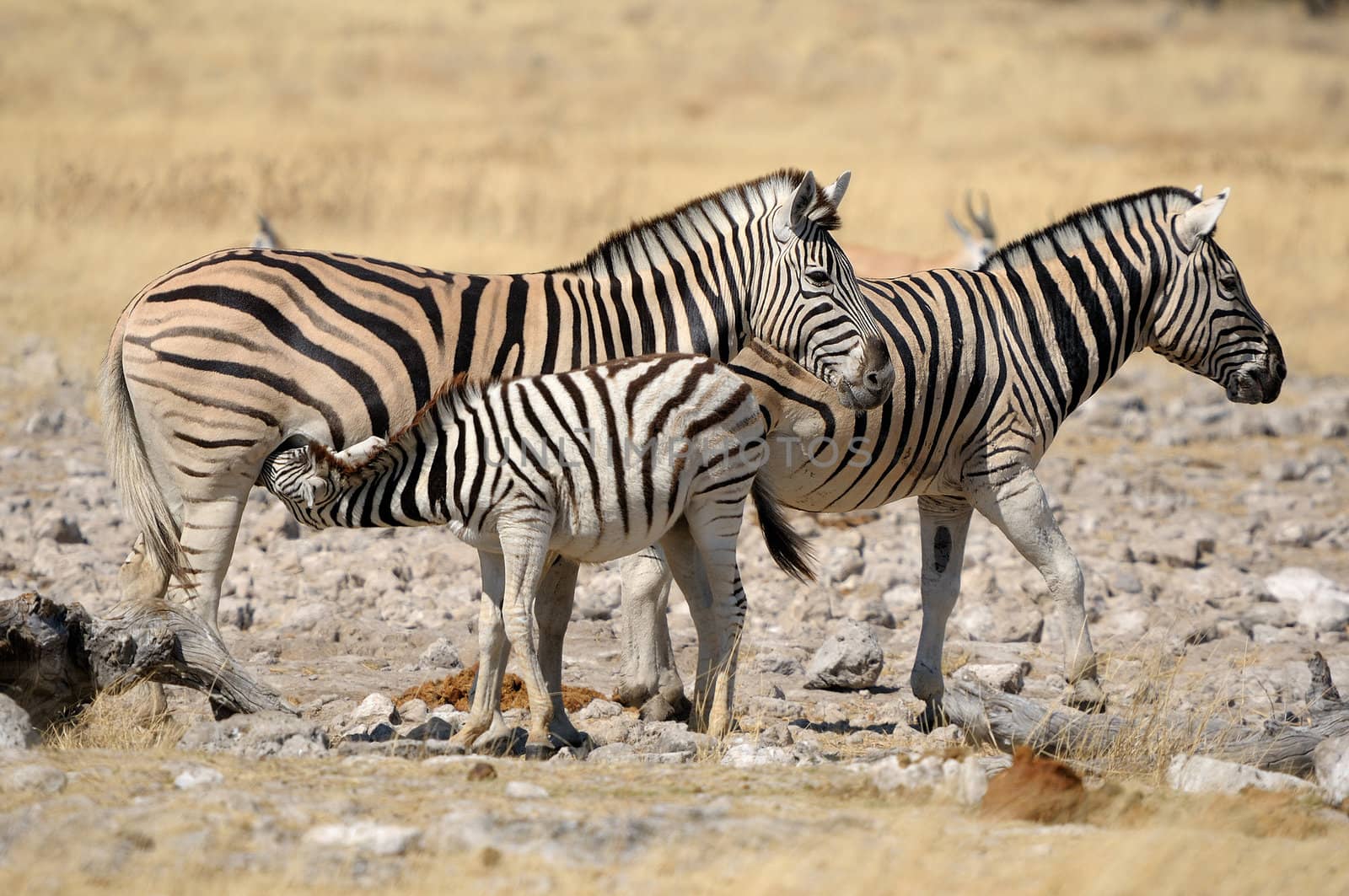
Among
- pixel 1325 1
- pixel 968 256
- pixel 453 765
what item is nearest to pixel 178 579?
pixel 453 765

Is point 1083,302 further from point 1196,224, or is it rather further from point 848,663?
point 848,663

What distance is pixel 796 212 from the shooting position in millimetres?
8047

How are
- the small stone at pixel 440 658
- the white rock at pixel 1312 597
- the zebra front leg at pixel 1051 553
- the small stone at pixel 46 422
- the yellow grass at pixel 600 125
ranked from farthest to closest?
the yellow grass at pixel 600 125 → the small stone at pixel 46 422 → the white rock at pixel 1312 597 → the small stone at pixel 440 658 → the zebra front leg at pixel 1051 553

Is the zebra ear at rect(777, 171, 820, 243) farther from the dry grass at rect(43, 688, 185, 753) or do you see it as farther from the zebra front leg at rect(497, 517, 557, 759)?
the dry grass at rect(43, 688, 185, 753)

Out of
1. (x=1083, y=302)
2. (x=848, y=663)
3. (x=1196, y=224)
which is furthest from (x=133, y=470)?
(x=1196, y=224)

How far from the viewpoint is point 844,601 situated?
11.0 meters

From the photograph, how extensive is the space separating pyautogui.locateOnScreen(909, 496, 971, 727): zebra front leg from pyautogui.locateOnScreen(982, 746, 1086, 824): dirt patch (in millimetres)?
2576

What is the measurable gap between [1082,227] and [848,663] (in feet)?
9.28

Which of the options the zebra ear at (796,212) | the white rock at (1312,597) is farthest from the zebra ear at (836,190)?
the white rock at (1312,597)

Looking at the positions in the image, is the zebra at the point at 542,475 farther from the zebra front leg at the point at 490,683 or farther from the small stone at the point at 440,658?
the small stone at the point at 440,658

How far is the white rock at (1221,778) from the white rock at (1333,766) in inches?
3.6

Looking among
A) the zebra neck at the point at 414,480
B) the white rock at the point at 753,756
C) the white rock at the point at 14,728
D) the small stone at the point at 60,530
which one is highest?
the zebra neck at the point at 414,480

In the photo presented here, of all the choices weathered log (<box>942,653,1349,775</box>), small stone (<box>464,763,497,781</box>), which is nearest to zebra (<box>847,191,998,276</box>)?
weathered log (<box>942,653,1349,775</box>)

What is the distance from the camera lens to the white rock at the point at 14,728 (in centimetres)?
614
